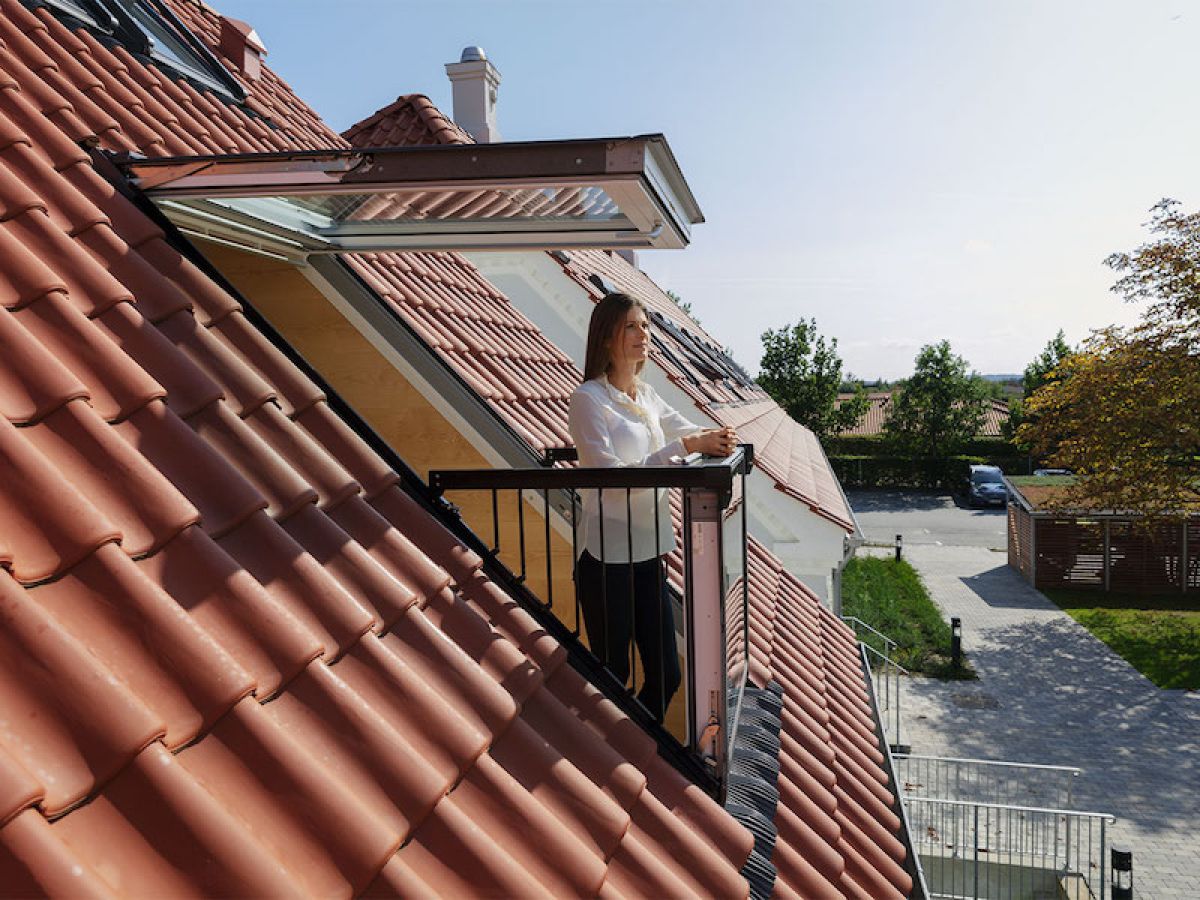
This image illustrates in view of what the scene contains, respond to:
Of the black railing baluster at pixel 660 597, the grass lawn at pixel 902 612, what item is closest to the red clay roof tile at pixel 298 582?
the black railing baluster at pixel 660 597

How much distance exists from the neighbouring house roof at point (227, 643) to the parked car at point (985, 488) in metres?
41.4

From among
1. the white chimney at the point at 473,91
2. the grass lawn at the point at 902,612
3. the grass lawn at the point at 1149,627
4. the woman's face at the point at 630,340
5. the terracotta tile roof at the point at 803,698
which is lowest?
the grass lawn at the point at 1149,627

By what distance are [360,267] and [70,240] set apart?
2257mm

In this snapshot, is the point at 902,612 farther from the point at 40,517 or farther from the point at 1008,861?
the point at 40,517

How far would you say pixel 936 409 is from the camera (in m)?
46.9

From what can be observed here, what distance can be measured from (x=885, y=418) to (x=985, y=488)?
1051 cm

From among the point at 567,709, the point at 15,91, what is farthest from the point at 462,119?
the point at 567,709

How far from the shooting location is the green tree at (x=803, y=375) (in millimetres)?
46031

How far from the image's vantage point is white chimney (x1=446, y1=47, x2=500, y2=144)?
11023 millimetres

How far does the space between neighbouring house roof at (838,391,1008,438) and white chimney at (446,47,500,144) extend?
4111cm

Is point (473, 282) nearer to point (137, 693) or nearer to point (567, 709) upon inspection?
point (567, 709)

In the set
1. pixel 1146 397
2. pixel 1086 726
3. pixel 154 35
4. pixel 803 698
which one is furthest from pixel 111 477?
pixel 1146 397

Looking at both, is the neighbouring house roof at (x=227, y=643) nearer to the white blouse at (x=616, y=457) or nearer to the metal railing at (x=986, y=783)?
the white blouse at (x=616, y=457)

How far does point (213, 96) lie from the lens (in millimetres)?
4203
